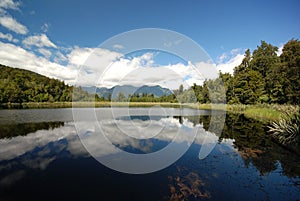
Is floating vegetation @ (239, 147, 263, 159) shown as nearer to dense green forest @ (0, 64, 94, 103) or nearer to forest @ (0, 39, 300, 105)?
forest @ (0, 39, 300, 105)

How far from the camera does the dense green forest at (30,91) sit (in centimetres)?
6247

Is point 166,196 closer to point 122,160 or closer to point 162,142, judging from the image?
point 122,160

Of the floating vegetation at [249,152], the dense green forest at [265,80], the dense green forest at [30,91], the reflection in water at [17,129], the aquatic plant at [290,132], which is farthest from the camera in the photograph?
the dense green forest at [30,91]

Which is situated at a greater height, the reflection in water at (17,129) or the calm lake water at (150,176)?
the calm lake water at (150,176)

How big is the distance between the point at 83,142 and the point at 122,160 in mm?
4353

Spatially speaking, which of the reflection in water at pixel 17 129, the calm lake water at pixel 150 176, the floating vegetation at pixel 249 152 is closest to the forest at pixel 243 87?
the floating vegetation at pixel 249 152

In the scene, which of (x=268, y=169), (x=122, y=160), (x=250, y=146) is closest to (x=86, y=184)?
(x=122, y=160)

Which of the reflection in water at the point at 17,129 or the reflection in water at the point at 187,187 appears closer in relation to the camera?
the reflection in water at the point at 187,187

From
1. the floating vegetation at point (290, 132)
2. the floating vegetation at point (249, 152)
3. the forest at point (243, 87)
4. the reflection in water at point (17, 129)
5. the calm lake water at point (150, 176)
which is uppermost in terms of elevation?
the forest at point (243, 87)

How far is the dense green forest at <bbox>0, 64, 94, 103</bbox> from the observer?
62469mm

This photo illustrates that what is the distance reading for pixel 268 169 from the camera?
23.3ft

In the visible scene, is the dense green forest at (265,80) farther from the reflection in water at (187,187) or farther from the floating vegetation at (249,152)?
the reflection in water at (187,187)

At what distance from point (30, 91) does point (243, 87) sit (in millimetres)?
73840

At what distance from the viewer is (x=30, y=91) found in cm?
6944
